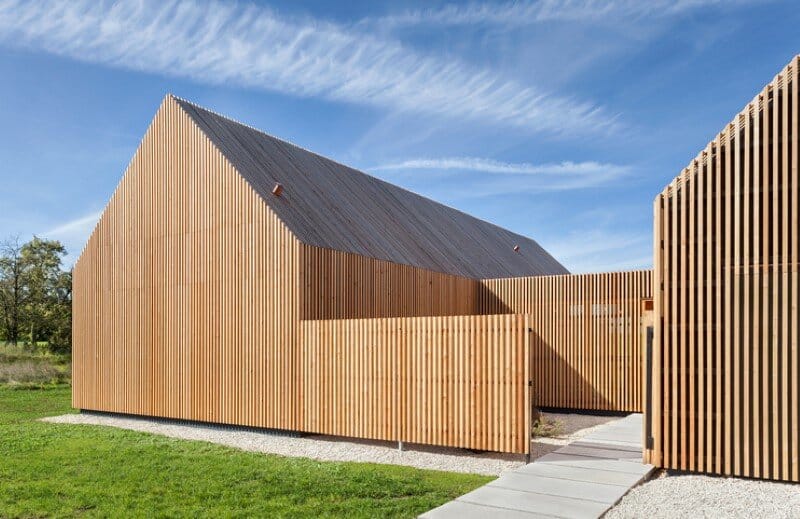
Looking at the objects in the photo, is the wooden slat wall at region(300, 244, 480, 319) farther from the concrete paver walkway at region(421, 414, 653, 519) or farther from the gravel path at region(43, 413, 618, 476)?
the concrete paver walkway at region(421, 414, 653, 519)

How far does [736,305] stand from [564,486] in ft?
9.29

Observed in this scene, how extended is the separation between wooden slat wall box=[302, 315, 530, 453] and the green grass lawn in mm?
1185

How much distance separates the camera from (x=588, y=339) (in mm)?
14531

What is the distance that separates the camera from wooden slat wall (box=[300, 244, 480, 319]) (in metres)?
11.9

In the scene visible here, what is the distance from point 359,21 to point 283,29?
4.05 feet

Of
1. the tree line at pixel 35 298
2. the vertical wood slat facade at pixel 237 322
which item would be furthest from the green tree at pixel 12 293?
the vertical wood slat facade at pixel 237 322

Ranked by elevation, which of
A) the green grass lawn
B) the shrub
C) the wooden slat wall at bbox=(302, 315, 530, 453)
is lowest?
the shrub

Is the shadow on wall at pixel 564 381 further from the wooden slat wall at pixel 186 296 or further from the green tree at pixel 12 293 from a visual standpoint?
the green tree at pixel 12 293

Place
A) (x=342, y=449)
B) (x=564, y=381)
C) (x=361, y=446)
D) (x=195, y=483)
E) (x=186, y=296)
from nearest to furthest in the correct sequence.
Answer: (x=195, y=483) < (x=342, y=449) < (x=361, y=446) < (x=186, y=296) < (x=564, y=381)

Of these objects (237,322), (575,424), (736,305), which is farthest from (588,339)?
(237,322)

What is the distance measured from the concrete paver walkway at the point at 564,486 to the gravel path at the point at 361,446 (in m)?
0.62

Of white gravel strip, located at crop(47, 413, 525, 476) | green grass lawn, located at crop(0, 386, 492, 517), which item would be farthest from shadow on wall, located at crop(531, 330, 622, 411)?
green grass lawn, located at crop(0, 386, 492, 517)

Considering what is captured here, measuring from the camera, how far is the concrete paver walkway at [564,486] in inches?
247

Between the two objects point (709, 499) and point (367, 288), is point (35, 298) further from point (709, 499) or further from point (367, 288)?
point (709, 499)
